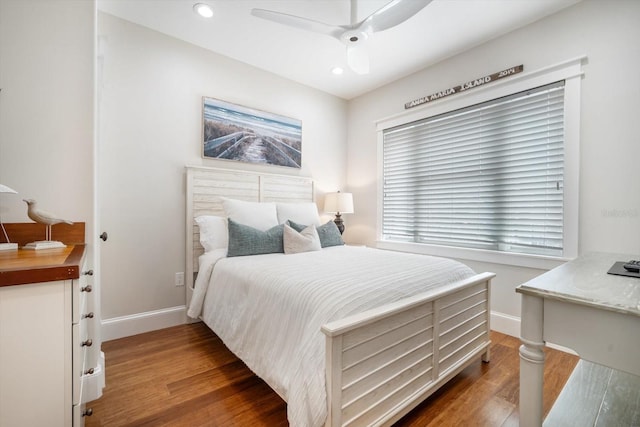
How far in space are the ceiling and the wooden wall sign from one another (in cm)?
35

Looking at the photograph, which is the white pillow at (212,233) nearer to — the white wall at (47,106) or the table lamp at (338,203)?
the white wall at (47,106)

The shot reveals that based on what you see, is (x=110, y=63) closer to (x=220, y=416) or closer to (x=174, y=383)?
(x=174, y=383)

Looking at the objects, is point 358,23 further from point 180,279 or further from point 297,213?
point 180,279

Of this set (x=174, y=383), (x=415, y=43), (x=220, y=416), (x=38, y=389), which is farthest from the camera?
(x=415, y=43)

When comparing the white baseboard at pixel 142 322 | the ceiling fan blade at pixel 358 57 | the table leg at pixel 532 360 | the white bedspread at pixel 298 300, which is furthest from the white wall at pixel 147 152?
the table leg at pixel 532 360

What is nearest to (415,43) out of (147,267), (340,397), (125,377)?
(340,397)

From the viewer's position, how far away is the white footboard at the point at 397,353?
1.12 m

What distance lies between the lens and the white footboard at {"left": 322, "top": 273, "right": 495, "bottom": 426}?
3.66 ft

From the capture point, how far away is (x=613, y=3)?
200cm

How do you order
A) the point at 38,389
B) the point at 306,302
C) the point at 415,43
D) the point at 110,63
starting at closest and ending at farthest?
the point at 38,389, the point at 306,302, the point at 110,63, the point at 415,43

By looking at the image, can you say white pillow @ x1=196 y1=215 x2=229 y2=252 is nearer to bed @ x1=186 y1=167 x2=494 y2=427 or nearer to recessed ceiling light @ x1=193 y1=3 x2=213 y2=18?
bed @ x1=186 y1=167 x2=494 y2=427

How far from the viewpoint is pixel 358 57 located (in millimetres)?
2113

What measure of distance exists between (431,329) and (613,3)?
8.64 ft

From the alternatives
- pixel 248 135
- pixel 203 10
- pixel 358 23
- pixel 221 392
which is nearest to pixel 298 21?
pixel 358 23
